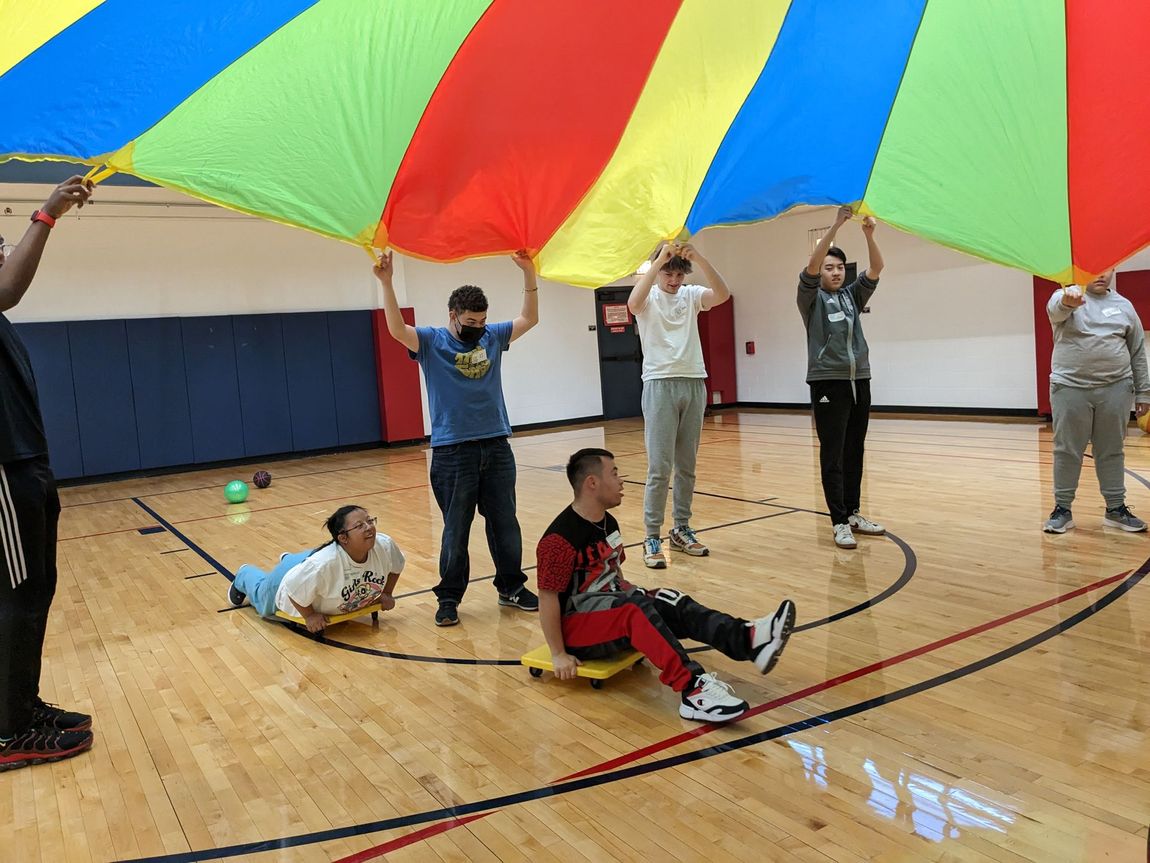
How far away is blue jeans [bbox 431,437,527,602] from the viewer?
389 centimetres

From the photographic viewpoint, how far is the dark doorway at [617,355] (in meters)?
13.8

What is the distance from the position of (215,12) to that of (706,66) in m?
1.71

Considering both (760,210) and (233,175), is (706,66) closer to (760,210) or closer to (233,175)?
(760,210)

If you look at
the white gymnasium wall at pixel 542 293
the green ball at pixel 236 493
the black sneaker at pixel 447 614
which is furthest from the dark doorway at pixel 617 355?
the black sneaker at pixel 447 614

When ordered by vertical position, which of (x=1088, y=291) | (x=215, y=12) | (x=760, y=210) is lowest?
(x=1088, y=291)

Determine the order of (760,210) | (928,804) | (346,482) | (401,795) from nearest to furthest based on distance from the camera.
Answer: (928,804), (401,795), (760,210), (346,482)

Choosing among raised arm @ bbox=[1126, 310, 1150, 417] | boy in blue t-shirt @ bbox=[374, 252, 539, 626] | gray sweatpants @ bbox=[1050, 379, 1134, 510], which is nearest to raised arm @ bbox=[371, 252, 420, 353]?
boy in blue t-shirt @ bbox=[374, 252, 539, 626]

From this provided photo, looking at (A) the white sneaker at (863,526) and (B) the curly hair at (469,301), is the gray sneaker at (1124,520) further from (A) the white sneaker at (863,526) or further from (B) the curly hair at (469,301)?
(B) the curly hair at (469,301)

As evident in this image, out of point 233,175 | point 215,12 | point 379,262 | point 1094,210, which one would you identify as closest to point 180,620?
point 379,262

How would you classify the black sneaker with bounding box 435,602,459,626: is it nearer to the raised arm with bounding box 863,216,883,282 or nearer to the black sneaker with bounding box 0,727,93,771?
the black sneaker with bounding box 0,727,93,771

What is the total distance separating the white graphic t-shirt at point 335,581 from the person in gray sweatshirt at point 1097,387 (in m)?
3.53

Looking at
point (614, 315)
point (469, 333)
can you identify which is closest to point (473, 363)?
point (469, 333)

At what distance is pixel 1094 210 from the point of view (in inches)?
127

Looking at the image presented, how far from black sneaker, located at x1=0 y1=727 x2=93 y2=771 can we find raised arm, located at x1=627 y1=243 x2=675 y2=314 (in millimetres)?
2837
